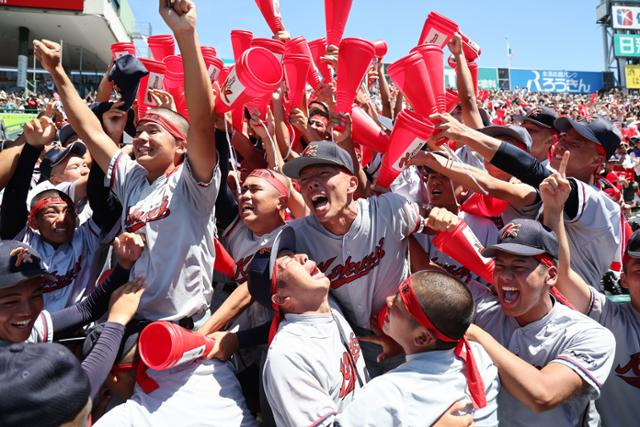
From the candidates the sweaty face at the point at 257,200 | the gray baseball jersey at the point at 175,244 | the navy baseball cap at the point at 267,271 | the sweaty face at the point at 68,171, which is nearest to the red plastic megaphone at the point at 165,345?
the gray baseball jersey at the point at 175,244

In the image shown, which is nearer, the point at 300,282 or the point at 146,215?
the point at 300,282

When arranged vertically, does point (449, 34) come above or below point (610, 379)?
above

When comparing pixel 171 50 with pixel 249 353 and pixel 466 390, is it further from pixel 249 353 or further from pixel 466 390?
pixel 466 390

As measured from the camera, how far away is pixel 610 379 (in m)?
2.40

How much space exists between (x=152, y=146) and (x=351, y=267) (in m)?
1.14

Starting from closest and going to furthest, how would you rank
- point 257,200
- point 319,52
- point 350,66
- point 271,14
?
point 257,200 → point 350,66 → point 271,14 → point 319,52

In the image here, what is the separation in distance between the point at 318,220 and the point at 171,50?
8.16 ft

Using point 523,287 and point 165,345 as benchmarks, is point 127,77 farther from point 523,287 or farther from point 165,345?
point 523,287

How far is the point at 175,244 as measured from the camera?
238cm

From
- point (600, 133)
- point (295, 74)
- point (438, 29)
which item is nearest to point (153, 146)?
point (295, 74)

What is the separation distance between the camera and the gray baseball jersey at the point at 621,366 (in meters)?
2.36

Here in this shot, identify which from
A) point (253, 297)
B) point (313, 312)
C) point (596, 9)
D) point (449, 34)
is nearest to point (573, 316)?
point (313, 312)

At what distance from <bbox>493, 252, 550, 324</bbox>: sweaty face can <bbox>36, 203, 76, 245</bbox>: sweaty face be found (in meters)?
2.36

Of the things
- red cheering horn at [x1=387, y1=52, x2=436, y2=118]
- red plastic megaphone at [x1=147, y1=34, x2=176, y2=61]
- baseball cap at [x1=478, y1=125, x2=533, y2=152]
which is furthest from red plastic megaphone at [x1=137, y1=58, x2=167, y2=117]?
baseball cap at [x1=478, y1=125, x2=533, y2=152]
